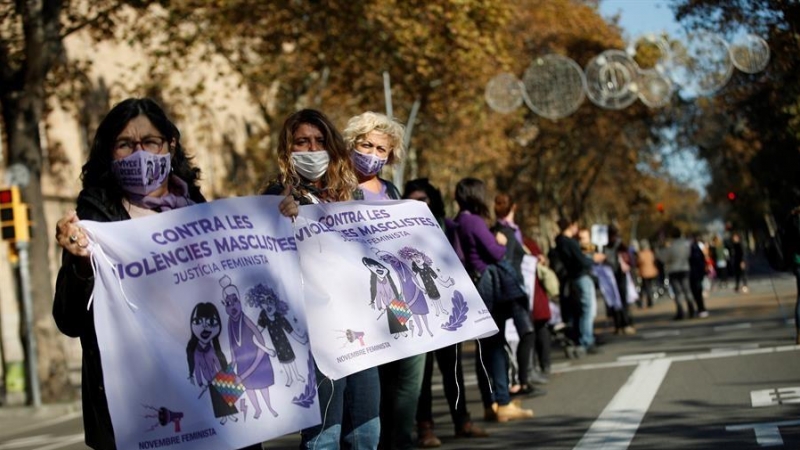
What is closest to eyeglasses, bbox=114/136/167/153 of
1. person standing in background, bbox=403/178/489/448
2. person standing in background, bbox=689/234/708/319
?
person standing in background, bbox=403/178/489/448

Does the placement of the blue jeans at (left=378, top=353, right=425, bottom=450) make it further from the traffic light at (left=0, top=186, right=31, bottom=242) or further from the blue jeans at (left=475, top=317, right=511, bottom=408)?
the traffic light at (left=0, top=186, right=31, bottom=242)

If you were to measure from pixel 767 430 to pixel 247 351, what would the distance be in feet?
16.7

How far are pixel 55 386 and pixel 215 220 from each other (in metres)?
16.1

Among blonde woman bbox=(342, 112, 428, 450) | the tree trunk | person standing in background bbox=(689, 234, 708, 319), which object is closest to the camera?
blonde woman bbox=(342, 112, 428, 450)

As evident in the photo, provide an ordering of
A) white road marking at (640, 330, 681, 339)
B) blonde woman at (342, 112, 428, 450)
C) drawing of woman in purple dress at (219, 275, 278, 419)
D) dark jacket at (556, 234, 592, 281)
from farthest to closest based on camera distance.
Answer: white road marking at (640, 330, 681, 339), dark jacket at (556, 234, 592, 281), blonde woman at (342, 112, 428, 450), drawing of woman in purple dress at (219, 275, 278, 419)

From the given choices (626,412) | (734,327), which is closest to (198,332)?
(626,412)

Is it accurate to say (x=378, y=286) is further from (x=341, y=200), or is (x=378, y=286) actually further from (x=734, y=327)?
(x=734, y=327)

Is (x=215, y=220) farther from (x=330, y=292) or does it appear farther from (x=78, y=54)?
(x=78, y=54)

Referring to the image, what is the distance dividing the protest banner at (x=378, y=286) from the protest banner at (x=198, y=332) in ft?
1.72

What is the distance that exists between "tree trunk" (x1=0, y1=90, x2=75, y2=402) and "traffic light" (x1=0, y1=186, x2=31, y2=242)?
34.5 inches

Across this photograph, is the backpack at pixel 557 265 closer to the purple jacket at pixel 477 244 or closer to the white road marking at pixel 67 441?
the white road marking at pixel 67 441

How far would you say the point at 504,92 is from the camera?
3081 centimetres

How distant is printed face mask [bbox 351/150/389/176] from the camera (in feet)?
22.8

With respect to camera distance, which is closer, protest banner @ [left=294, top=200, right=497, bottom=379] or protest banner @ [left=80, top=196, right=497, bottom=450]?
protest banner @ [left=80, top=196, right=497, bottom=450]
